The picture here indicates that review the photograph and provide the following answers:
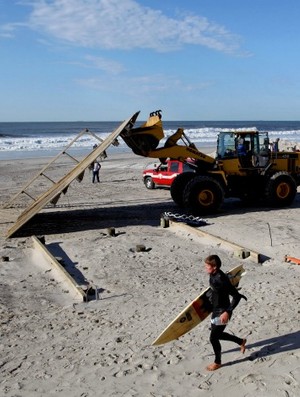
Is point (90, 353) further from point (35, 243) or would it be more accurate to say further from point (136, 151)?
point (136, 151)

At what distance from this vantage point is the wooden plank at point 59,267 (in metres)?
8.08

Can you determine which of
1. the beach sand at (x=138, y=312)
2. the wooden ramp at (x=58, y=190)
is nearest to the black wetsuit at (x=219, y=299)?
the beach sand at (x=138, y=312)

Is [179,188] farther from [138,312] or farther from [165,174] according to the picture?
[138,312]

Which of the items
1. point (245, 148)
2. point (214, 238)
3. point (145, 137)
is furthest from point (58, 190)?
point (245, 148)

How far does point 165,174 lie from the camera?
19.4 m

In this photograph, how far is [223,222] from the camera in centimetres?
1385

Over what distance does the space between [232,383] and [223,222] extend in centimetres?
871

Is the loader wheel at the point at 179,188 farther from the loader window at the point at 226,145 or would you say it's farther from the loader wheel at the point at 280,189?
the loader wheel at the point at 280,189

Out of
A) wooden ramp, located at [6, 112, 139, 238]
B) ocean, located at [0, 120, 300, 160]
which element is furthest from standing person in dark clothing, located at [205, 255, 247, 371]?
ocean, located at [0, 120, 300, 160]

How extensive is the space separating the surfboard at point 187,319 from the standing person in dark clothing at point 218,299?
0.38 m

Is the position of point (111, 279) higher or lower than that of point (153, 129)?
lower

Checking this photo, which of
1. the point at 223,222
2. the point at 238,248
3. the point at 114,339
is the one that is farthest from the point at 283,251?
the point at 114,339

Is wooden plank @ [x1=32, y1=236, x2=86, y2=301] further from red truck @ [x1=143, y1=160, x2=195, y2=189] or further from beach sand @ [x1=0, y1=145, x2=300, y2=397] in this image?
red truck @ [x1=143, y1=160, x2=195, y2=189]

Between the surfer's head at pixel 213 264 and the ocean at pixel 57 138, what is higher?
the ocean at pixel 57 138
